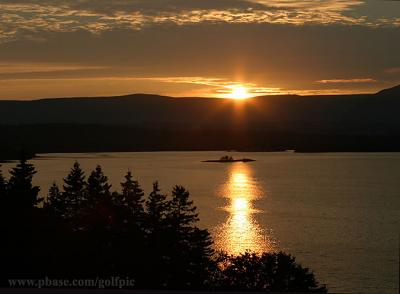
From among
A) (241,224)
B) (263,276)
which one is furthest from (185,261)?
(241,224)

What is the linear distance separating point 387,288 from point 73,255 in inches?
370

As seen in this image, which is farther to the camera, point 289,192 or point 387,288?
point 289,192

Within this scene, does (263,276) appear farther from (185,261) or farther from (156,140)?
(156,140)

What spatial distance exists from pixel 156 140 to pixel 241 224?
6.07 metres

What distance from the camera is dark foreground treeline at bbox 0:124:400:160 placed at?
12.1 m

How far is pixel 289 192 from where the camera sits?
36.9m

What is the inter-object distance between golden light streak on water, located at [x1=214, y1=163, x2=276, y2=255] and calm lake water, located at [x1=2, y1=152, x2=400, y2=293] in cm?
4

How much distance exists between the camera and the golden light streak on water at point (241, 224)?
20.0 meters

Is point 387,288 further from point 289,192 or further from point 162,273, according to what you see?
point 289,192

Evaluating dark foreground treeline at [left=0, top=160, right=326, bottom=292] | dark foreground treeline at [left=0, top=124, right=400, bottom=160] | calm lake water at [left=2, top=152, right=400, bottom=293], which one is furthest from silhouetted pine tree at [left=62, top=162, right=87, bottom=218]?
calm lake water at [left=2, top=152, right=400, bottom=293]

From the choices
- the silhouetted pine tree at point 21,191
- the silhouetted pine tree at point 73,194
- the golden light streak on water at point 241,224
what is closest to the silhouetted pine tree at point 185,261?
the silhouetted pine tree at point 21,191

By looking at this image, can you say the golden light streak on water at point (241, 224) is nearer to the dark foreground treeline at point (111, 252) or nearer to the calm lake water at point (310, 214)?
the calm lake water at point (310, 214)

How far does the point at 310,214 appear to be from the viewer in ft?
88.5

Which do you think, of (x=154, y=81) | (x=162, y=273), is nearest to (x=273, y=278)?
(x=162, y=273)
